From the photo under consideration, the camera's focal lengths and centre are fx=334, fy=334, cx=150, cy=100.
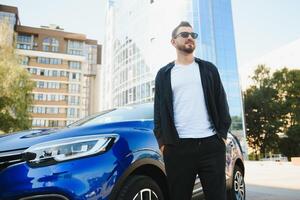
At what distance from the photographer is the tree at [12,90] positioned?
21.2m

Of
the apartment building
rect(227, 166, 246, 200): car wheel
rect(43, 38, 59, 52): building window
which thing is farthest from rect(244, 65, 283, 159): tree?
rect(43, 38, 59, 52): building window

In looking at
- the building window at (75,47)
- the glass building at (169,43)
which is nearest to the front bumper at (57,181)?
the glass building at (169,43)

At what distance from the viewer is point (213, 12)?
54.5 meters

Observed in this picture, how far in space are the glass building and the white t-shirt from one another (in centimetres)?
4599

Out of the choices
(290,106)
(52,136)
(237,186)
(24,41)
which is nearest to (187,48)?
(52,136)

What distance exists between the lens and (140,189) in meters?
2.76

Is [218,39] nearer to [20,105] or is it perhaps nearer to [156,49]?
[156,49]

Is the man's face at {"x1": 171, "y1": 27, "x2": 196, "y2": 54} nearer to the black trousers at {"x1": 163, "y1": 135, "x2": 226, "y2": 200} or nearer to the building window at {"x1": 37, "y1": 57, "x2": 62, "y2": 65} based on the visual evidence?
the black trousers at {"x1": 163, "y1": 135, "x2": 226, "y2": 200}

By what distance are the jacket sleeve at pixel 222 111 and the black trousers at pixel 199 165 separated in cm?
8

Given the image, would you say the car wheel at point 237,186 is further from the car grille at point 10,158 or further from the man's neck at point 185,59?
the car grille at point 10,158

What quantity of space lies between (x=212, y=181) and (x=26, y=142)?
4.92 feet

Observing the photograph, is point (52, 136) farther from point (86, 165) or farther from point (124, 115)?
point (124, 115)

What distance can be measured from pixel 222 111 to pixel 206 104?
0.14 m

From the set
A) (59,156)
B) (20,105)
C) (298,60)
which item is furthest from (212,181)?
(298,60)
